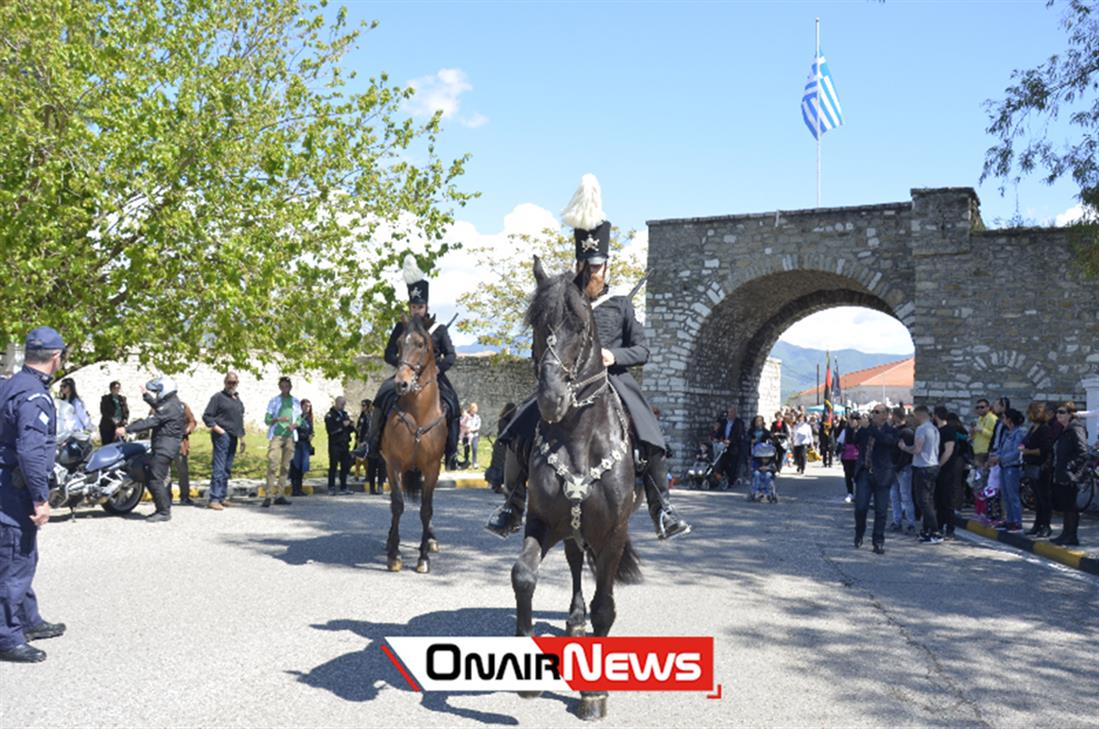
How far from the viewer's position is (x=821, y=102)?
71.1 ft

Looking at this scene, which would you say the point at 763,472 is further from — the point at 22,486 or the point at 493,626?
the point at 22,486

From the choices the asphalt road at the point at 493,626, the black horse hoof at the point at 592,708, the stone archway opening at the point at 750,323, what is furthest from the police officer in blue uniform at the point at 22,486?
the stone archway opening at the point at 750,323

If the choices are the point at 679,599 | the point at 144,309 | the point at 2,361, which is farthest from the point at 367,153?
the point at 679,599

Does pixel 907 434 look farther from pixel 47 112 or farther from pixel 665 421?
pixel 47 112

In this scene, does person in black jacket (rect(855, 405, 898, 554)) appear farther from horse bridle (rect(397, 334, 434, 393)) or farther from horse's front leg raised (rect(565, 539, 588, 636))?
horse's front leg raised (rect(565, 539, 588, 636))

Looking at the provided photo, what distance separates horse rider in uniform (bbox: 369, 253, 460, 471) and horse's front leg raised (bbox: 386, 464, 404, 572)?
610mm

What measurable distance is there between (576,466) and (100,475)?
29.2 feet

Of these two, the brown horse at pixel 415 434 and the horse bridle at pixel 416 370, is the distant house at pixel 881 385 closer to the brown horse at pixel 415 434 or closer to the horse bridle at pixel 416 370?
the brown horse at pixel 415 434

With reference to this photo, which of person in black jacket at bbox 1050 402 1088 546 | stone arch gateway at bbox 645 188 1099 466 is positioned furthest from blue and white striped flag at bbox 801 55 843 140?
person in black jacket at bbox 1050 402 1088 546

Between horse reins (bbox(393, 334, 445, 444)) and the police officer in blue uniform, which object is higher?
Result: horse reins (bbox(393, 334, 445, 444))

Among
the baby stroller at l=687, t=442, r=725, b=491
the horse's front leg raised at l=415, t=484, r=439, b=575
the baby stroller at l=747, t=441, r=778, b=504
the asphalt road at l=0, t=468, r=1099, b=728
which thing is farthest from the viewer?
the baby stroller at l=687, t=442, r=725, b=491

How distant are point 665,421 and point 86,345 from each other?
42.6ft

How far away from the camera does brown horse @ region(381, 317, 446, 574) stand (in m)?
8.38

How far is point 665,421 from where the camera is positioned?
21.6 meters
